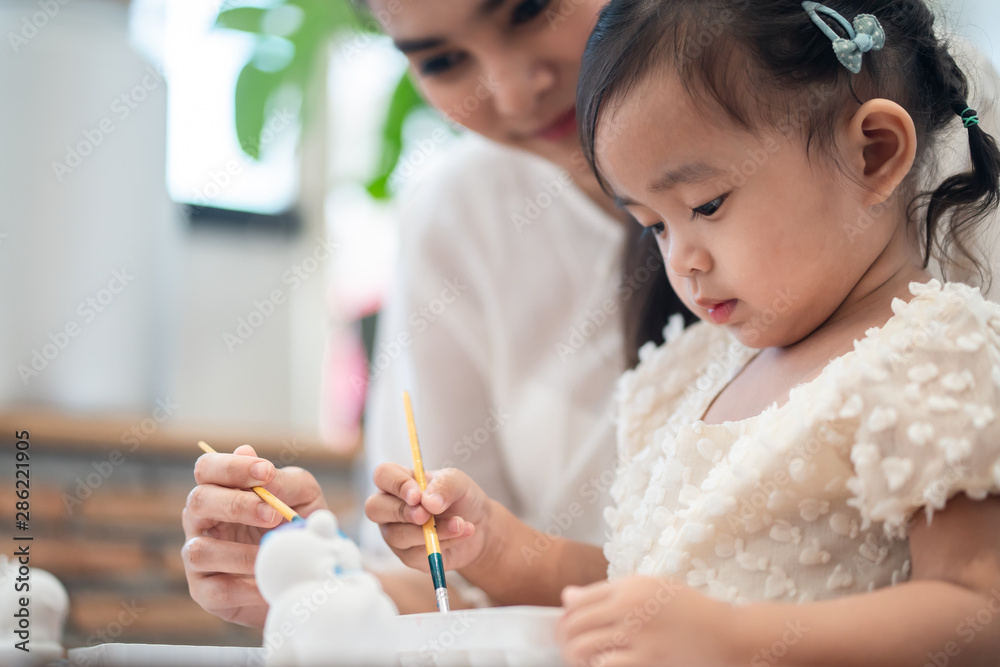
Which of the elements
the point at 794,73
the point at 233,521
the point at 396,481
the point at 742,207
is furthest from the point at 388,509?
the point at 794,73

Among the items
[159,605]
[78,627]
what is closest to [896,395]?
[78,627]

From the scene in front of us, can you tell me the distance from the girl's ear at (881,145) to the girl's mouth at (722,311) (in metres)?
0.14

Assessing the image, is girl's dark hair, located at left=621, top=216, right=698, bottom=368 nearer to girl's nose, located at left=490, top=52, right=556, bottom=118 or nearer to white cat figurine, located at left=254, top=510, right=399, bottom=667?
girl's nose, located at left=490, top=52, right=556, bottom=118

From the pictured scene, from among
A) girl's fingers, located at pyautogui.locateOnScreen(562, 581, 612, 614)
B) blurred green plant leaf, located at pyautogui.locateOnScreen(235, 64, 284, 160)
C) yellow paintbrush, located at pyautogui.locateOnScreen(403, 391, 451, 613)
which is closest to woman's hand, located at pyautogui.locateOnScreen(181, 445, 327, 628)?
yellow paintbrush, located at pyautogui.locateOnScreen(403, 391, 451, 613)

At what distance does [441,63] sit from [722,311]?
1.76 feet

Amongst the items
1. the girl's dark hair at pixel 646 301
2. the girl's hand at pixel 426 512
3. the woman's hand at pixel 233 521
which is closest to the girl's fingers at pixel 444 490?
the girl's hand at pixel 426 512

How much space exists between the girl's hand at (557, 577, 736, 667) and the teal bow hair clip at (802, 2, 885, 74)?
0.45m

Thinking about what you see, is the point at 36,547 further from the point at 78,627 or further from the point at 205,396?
the point at 205,396

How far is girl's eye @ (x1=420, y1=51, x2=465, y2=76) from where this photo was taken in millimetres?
1064

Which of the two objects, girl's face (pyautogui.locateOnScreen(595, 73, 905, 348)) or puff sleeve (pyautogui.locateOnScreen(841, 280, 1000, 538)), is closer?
puff sleeve (pyautogui.locateOnScreen(841, 280, 1000, 538))

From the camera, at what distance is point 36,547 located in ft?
4.12

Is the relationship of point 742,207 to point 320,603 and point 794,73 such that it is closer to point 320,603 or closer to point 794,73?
point 794,73

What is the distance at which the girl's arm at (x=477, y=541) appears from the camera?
2.48 feet

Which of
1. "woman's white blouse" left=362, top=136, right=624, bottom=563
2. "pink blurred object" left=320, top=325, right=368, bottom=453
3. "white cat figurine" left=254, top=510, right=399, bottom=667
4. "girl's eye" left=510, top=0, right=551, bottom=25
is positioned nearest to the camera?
"white cat figurine" left=254, top=510, right=399, bottom=667
